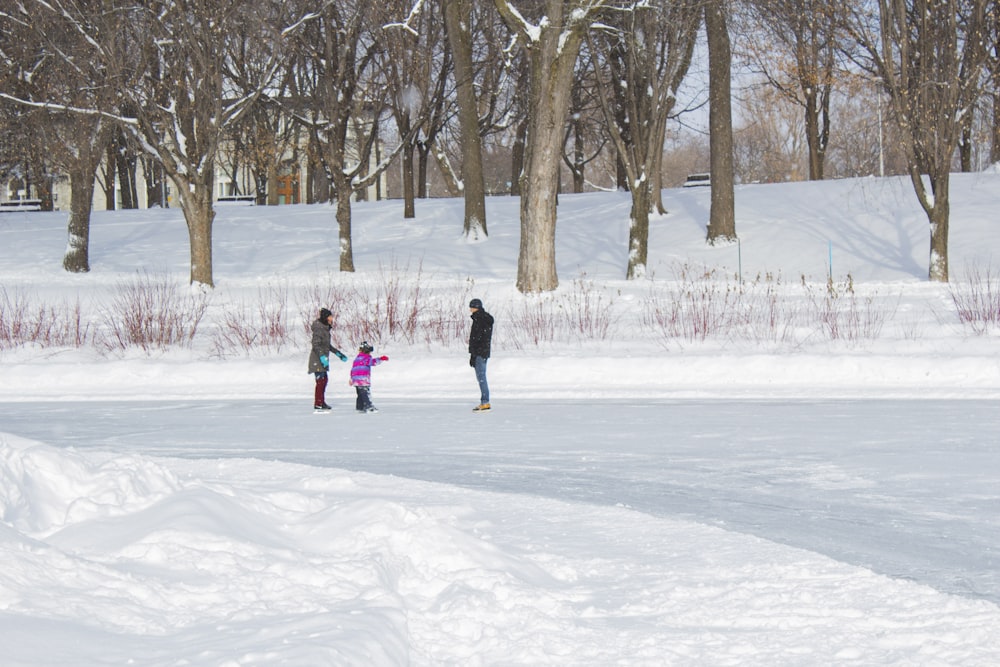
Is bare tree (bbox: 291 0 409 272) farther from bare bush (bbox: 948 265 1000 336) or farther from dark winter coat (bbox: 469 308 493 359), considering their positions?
bare bush (bbox: 948 265 1000 336)

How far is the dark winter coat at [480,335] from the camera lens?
1398 cm

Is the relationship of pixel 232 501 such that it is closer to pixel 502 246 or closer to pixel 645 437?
pixel 645 437

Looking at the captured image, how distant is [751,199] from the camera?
36.1 meters

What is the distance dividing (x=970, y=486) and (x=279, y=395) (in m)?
9.76

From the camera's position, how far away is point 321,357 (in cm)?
1397

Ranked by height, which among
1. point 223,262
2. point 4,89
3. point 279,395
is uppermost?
point 4,89

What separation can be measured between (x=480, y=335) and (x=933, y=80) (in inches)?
609

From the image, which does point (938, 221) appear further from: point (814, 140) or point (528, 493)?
point (528, 493)

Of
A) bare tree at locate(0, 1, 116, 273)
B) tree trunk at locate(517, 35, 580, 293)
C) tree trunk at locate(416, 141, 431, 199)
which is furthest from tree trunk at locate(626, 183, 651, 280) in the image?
tree trunk at locate(416, 141, 431, 199)

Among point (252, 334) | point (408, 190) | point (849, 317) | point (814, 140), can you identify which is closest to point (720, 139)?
point (408, 190)

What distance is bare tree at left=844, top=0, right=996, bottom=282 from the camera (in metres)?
24.6

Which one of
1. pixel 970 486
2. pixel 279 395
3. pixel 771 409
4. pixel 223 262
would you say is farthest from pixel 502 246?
pixel 970 486

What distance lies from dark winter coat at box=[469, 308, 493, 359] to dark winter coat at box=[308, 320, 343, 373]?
1669 mm

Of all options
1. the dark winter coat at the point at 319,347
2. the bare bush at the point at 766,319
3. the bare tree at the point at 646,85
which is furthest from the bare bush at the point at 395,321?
the bare tree at the point at 646,85
